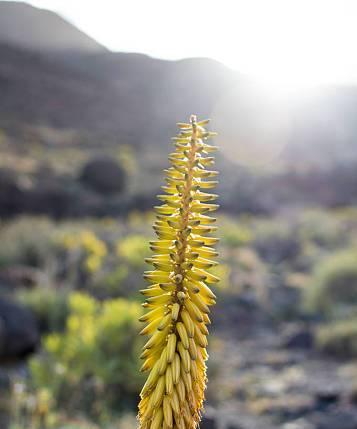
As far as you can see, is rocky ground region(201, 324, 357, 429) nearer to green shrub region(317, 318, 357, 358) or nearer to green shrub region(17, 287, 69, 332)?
green shrub region(317, 318, 357, 358)

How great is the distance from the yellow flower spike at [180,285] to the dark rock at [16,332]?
5.65 m

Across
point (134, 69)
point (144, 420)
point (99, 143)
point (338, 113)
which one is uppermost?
point (134, 69)

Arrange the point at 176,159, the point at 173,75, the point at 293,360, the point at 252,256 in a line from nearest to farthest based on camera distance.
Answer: the point at 176,159 < the point at 293,360 < the point at 252,256 < the point at 173,75

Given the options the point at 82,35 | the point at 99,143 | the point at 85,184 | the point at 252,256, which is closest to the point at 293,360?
the point at 252,256

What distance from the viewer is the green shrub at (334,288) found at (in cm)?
1096

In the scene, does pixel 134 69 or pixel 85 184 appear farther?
pixel 134 69

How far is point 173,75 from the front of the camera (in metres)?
76.3

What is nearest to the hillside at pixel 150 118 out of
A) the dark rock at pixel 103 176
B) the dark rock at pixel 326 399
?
the dark rock at pixel 103 176

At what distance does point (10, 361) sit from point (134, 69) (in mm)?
74434

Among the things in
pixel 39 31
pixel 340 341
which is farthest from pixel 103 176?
pixel 39 31

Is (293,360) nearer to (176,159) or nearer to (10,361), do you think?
(10,361)

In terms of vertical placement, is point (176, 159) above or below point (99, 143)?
below

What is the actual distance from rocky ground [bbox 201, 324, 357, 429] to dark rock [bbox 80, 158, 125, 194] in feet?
63.4

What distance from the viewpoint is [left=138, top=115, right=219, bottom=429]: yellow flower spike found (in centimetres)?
104
